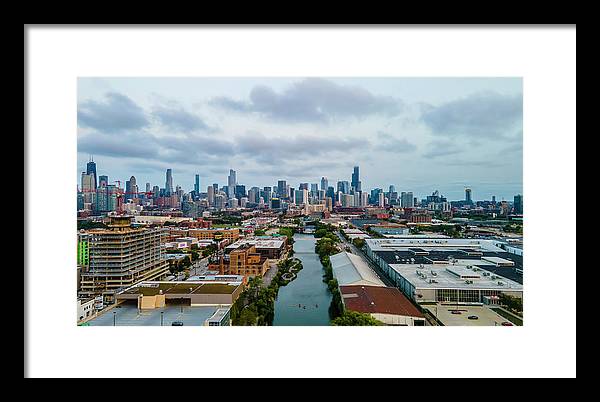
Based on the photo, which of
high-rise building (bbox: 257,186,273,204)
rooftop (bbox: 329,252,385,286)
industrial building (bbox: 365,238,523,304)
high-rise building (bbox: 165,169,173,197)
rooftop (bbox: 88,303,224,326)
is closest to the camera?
rooftop (bbox: 88,303,224,326)

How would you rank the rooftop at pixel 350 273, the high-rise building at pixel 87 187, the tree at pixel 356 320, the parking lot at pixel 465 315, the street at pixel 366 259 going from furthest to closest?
the street at pixel 366 259 → the rooftop at pixel 350 273 → the high-rise building at pixel 87 187 → the parking lot at pixel 465 315 → the tree at pixel 356 320

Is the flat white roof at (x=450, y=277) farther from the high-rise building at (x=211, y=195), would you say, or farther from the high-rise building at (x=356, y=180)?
the high-rise building at (x=211, y=195)

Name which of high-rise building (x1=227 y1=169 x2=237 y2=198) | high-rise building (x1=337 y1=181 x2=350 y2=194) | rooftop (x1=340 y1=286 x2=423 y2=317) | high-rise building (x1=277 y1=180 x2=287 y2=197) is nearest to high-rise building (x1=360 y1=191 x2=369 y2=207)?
high-rise building (x1=337 y1=181 x2=350 y2=194)

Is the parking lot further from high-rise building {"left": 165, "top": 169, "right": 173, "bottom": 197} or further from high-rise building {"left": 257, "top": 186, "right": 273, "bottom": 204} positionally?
high-rise building {"left": 257, "top": 186, "right": 273, "bottom": 204}

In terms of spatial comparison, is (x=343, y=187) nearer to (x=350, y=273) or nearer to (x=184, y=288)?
(x=350, y=273)

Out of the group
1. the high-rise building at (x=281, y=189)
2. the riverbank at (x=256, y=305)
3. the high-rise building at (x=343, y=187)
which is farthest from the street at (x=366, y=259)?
the high-rise building at (x=281, y=189)

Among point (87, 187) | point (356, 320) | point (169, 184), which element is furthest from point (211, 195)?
point (356, 320)
